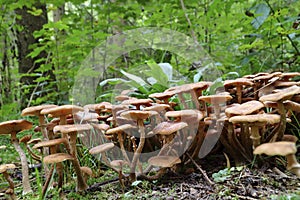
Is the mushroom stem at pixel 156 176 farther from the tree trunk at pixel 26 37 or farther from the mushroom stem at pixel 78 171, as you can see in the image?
the tree trunk at pixel 26 37

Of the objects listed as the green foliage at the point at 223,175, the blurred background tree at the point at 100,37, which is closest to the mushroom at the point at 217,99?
the green foliage at the point at 223,175

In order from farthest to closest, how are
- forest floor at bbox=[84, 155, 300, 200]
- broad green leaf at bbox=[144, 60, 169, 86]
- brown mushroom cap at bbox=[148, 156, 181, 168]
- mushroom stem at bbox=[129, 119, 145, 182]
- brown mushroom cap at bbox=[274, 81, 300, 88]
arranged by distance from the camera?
1. broad green leaf at bbox=[144, 60, 169, 86]
2. brown mushroom cap at bbox=[274, 81, 300, 88]
3. mushroom stem at bbox=[129, 119, 145, 182]
4. brown mushroom cap at bbox=[148, 156, 181, 168]
5. forest floor at bbox=[84, 155, 300, 200]

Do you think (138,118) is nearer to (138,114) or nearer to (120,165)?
(138,114)

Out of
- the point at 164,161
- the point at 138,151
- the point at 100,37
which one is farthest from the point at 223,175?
the point at 100,37

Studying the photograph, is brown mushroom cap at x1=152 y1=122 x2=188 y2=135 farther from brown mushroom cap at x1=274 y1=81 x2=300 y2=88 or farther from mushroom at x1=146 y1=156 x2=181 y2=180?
brown mushroom cap at x1=274 y1=81 x2=300 y2=88

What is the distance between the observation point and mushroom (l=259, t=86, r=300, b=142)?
1567mm

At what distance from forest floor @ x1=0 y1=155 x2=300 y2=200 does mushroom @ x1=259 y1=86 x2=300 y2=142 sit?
293 millimetres

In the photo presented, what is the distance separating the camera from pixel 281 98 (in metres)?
1.59

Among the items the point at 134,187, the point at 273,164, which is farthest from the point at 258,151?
the point at 134,187

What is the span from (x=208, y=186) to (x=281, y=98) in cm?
81

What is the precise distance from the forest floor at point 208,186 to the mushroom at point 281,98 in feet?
0.96

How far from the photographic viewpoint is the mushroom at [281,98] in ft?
5.14

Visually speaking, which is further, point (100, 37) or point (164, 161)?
point (100, 37)

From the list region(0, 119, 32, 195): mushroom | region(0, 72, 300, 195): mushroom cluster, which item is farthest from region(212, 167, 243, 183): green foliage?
region(0, 119, 32, 195): mushroom
